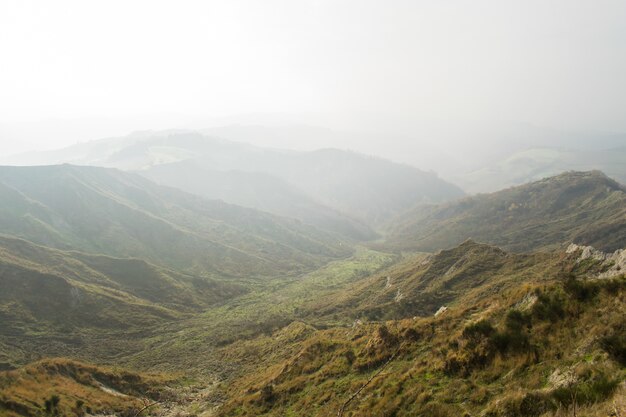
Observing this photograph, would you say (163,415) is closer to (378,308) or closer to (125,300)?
(378,308)

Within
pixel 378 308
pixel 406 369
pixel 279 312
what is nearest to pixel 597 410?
pixel 406 369

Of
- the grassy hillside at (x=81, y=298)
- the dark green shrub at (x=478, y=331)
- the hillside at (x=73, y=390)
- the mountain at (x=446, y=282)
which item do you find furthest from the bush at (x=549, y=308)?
the grassy hillside at (x=81, y=298)

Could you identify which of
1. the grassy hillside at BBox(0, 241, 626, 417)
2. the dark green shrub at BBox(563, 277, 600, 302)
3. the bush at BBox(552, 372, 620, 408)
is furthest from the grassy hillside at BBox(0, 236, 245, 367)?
the dark green shrub at BBox(563, 277, 600, 302)

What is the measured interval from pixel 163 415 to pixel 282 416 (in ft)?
62.8

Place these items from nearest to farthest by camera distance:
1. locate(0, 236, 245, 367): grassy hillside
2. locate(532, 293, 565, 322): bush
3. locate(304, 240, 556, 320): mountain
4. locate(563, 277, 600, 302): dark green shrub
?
locate(563, 277, 600, 302): dark green shrub < locate(532, 293, 565, 322): bush < locate(304, 240, 556, 320): mountain < locate(0, 236, 245, 367): grassy hillside

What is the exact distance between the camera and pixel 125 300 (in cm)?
11944

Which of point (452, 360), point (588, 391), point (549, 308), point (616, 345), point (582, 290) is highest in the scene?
point (616, 345)

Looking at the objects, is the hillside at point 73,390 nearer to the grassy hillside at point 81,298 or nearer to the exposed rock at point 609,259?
the grassy hillside at point 81,298

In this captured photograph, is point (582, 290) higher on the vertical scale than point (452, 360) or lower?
higher

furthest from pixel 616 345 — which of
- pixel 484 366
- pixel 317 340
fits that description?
pixel 317 340

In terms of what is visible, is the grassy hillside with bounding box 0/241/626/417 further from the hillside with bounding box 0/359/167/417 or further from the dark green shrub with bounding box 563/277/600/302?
the hillside with bounding box 0/359/167/417

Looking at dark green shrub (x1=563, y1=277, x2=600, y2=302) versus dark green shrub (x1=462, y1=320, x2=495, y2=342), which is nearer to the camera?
dark green shrub (x1=563, y1=277, x2=600, y2=302)

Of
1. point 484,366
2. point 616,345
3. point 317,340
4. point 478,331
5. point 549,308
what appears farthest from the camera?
point 317,340

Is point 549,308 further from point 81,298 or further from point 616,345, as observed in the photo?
point 81,298
